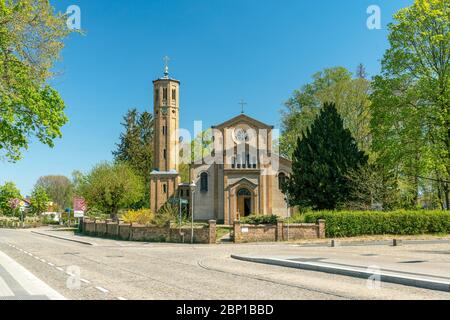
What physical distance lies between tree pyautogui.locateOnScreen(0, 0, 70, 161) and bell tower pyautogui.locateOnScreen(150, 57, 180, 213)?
38281mm

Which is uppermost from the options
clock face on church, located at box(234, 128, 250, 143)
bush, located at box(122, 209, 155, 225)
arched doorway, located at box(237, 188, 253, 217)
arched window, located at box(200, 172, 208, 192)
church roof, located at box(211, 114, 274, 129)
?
church roof, located at box(211, 114, 274, 129)

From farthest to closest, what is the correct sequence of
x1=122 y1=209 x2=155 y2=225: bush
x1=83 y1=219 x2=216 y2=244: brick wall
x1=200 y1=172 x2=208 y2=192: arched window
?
x1=200 y1=172 x2=208 y2=192: arched window
x1=122 y1=209 x2=155 y2=225: bush
x1=83 y1=219 x2=216 y2=244: brick wall

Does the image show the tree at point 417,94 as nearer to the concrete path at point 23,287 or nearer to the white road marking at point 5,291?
the concrete path at point 23,287

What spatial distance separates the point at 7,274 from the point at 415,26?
101ft

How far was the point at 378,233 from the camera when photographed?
110ft

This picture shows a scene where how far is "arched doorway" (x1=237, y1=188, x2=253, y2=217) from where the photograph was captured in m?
52.7

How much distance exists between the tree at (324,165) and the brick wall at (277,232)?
208 inches

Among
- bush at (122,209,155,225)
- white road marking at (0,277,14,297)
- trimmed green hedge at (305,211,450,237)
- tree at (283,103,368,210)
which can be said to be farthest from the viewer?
bush at (122,209,155,225)

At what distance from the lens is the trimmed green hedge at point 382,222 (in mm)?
33031

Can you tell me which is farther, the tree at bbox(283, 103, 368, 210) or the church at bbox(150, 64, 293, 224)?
the church at bbox(150, 64, 293, 224)

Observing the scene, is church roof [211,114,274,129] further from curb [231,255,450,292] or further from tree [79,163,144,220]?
curb [231,255,450,292]

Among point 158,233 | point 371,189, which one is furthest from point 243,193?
point 158,233

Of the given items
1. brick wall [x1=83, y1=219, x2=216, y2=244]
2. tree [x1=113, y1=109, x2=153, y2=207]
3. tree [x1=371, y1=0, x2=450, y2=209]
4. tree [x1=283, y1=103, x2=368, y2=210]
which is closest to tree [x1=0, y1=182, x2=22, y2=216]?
tree [x1=113, y1=109, x2=153, y2=207]
